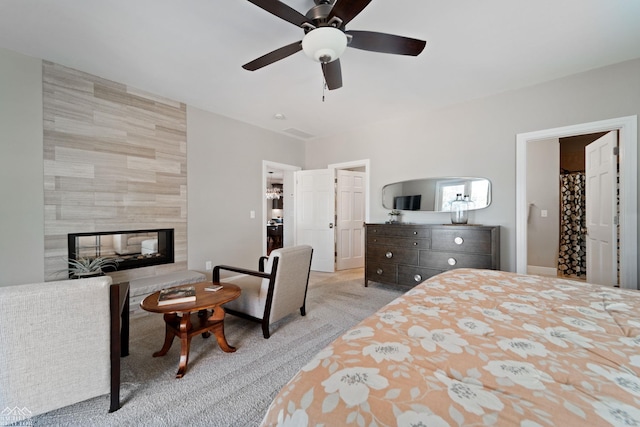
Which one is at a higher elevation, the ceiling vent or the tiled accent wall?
the ceiling vent

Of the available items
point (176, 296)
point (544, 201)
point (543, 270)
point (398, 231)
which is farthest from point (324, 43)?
point (543, 270)

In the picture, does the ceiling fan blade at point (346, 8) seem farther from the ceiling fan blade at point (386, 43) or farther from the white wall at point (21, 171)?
the white wall at point (21, 171)

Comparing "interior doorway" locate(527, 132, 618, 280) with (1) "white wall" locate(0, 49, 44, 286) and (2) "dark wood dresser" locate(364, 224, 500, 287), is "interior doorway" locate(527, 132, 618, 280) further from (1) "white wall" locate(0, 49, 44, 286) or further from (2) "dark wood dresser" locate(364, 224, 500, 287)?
(1) "white wall" locate(0, 49, 44, 286)

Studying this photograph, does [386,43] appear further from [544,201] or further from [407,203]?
[544,201]

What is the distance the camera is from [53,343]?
4.35ft

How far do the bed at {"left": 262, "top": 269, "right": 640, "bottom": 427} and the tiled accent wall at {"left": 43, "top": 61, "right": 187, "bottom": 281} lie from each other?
126 inches

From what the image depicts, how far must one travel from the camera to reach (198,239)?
12.1ft

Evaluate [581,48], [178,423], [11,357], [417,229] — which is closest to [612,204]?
[581,48]

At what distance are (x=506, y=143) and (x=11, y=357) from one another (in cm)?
455

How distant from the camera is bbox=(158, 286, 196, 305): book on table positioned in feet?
6.30

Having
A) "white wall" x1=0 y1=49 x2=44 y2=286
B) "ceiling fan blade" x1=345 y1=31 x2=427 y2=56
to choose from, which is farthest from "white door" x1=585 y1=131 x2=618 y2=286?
"white wall" x1=0 y1=49 x2=44 y2=286

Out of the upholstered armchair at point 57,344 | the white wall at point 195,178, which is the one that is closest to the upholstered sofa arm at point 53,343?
the upholstered armchair at point 57,344

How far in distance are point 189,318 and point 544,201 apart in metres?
5.61

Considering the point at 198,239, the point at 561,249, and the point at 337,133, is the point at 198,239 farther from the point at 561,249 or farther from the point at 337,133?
the point at 561,249
